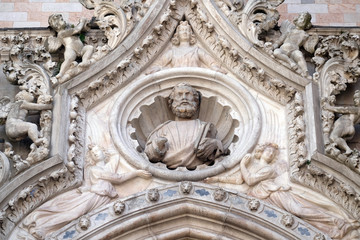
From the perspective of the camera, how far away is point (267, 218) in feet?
45.2

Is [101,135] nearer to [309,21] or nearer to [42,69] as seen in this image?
[42,69]

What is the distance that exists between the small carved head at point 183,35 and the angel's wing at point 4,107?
2300 mm

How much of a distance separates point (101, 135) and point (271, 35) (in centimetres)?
276

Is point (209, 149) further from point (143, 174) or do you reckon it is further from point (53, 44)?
point (53, 44)

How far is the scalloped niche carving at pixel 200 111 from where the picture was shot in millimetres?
14508

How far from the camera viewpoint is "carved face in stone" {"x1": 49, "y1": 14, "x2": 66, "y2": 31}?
15578 mm

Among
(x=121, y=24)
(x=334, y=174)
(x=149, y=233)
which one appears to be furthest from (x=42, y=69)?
(x=334, y=174)

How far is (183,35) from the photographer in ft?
51.2

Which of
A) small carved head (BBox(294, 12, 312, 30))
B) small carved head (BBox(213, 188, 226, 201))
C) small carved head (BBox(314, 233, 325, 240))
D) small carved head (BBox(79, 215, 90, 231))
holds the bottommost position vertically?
small carved head (BBox(79, 215, 90, 231))

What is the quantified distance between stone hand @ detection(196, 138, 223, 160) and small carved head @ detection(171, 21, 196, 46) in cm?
162

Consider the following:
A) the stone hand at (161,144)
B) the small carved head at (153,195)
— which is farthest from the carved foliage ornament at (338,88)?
the small carved head at (153,195)

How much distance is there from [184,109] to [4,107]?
2.22 metres

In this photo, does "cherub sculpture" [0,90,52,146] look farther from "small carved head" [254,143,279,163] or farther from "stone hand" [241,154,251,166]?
"small carved head" [254,143,279,163]

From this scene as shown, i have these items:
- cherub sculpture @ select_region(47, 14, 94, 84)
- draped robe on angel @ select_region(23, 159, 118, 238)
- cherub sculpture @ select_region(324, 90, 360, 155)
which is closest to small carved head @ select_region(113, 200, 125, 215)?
draped robe on angel @ select_region(23, 159, 118, 238)
